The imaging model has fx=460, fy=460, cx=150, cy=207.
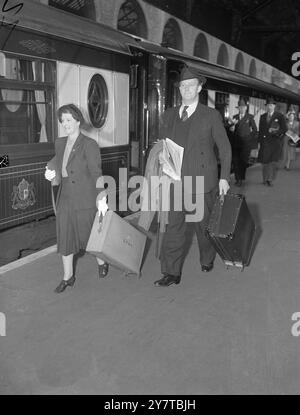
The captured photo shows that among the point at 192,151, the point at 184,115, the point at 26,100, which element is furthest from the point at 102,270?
the point at 26,100

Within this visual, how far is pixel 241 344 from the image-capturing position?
326 cm

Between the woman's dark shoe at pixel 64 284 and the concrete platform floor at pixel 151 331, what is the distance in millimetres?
72

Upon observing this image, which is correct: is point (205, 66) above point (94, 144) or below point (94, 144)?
above

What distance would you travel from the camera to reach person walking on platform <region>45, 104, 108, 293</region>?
3.98 meters

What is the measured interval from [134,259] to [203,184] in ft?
3.25

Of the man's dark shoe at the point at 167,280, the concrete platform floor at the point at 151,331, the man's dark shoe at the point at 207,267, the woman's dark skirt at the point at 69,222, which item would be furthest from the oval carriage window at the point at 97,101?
the man's dark shoe at the point at 167,280

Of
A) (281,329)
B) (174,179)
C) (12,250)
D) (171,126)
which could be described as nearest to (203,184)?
(174,179)

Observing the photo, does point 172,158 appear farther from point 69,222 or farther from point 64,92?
point 64,92

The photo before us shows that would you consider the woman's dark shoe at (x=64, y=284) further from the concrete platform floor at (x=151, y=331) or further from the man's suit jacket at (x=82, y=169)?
the man's suit jacket at (x=82, y=169)

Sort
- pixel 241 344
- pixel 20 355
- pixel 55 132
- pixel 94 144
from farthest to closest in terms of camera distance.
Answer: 1. pixel 55 132
2. pixel 94 144
3. pixel 241 344
4. pixel 20 355

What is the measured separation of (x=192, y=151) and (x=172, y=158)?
0.63 ft

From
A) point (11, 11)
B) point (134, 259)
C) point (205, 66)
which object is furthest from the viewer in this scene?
point (205, 66)
